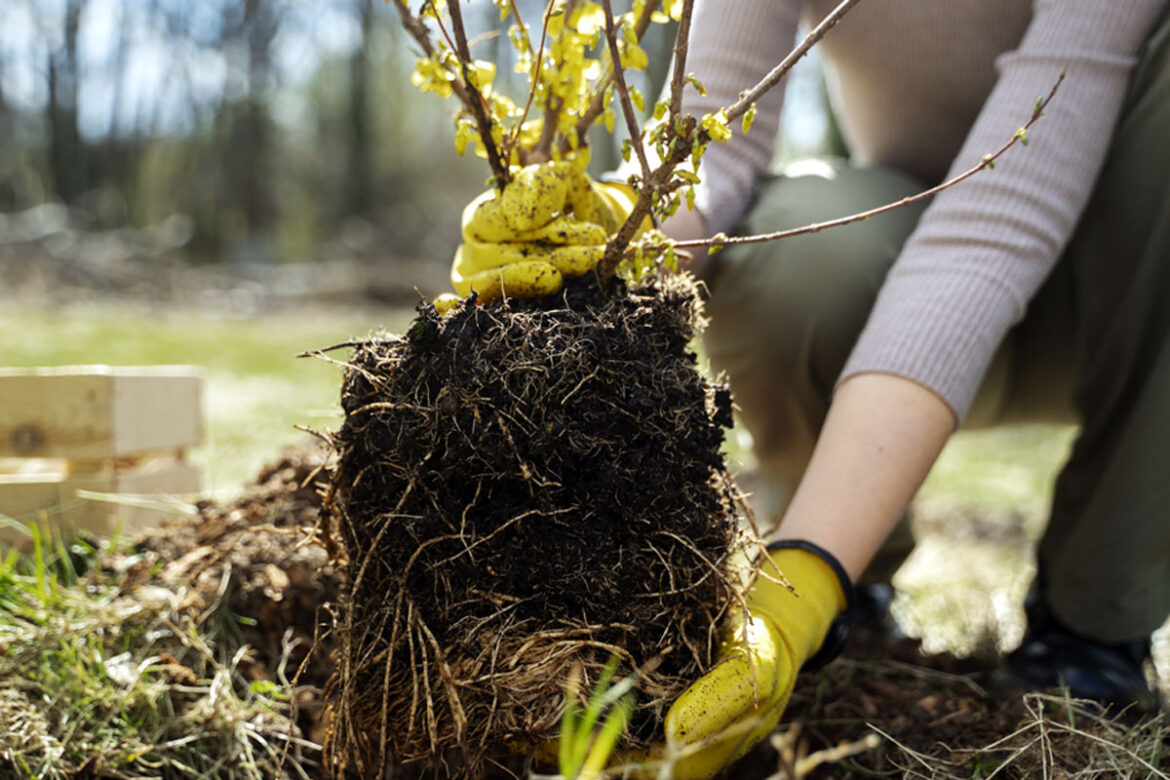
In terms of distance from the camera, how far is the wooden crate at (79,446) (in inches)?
66.4

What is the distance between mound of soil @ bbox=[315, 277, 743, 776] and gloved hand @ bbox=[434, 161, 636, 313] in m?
0.05

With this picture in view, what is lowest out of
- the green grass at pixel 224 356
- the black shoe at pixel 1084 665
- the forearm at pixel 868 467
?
the green grass at pixel 224 356

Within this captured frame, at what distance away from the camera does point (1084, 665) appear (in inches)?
58.3

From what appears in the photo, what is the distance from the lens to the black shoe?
4.61ft

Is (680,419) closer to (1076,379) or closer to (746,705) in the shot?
(746,705)

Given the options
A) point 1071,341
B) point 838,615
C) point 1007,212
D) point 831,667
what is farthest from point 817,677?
point 1071,341

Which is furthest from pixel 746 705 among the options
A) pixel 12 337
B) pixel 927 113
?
pixel 12 337

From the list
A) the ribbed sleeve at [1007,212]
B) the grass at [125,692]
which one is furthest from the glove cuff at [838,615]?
the grass at [125,692]

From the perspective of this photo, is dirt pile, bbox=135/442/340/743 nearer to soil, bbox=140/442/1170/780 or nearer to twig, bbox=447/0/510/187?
soil, bbox=140/442/1170/780

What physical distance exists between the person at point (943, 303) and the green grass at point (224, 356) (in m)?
1.33

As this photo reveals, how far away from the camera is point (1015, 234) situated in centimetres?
125

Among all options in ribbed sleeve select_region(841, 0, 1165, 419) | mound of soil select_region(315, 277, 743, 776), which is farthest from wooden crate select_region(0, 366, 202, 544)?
ribbed sleeve select_region(841, 0, 1165, 419)

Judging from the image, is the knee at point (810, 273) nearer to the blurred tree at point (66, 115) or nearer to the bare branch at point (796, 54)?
the bare branch at point (796, 54)

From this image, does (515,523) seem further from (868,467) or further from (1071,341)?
(1071,341)
